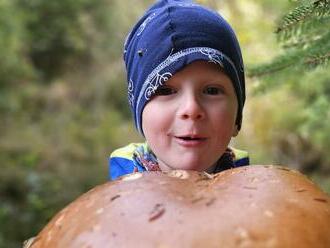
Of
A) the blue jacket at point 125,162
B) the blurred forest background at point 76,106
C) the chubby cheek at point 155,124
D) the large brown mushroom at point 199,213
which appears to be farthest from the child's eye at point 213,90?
the blurred forest background at point 76,106

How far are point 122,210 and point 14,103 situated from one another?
19.9 feet

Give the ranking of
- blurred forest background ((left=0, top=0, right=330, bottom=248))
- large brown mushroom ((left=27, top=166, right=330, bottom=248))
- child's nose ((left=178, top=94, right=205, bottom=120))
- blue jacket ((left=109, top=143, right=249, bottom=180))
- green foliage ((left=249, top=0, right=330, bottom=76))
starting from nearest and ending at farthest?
large brown mushroom ((left=27, top=166, right=330, bottom=248)) → green foliage ((left=249, top=0, right=330, bottom=76)) → child's nose ((left=178, top=94, right=205, bottom=120)) → blue jacket ((left=109, top=143, right=249, bottom=180)) → blurred forest background ((left=0, top=0, right=330, bottom=248))

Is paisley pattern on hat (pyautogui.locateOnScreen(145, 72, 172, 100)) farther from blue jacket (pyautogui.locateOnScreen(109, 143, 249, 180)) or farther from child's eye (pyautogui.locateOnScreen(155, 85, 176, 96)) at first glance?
blue jacket (pyautogui.locateOnScreen(109, 143, 249, 180))

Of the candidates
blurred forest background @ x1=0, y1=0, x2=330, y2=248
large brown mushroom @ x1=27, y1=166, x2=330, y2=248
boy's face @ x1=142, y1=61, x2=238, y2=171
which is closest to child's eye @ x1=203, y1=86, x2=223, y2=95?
boy's face @ x1=142, y1=61, x2=238, y2=171

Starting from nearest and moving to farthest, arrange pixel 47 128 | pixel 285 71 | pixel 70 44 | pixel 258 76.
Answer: pixel 285 71
pixel 258 76
pixel 47 128
pixel 70 44

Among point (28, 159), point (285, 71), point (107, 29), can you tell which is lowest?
point (28, 159)

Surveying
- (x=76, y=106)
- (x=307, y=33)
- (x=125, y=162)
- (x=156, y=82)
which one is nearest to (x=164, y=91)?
(x=156, y=82)

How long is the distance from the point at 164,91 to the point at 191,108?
4.7 inches

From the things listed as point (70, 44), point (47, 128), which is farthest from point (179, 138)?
point (70, 44)

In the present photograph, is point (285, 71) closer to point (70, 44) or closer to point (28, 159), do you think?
point (28, 159)

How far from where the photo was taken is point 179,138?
4.56ft

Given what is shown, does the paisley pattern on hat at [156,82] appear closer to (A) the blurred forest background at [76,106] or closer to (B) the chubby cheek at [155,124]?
(B) the chubby cheek at [155,124]

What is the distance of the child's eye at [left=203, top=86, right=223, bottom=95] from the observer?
1.36 meters

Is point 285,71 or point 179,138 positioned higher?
point 285,71
